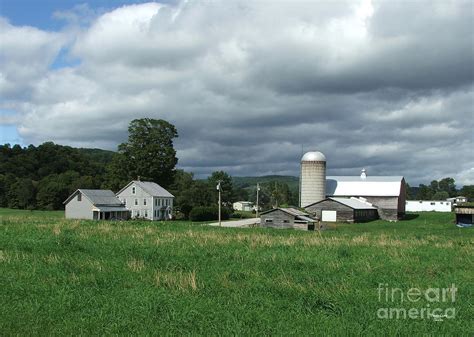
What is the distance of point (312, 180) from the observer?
289ft

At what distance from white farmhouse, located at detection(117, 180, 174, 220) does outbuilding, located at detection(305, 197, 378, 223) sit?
2442 cm

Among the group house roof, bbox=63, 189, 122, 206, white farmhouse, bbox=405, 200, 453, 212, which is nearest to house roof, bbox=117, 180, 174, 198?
house roof, bbox=63, 189, 122, 206

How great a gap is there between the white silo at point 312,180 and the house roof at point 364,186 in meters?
3.42

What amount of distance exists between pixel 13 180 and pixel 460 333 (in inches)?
4828

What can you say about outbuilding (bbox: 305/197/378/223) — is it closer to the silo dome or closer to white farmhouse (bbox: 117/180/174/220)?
the silo dome

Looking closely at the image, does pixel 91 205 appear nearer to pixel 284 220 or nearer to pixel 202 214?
pixel 202 214

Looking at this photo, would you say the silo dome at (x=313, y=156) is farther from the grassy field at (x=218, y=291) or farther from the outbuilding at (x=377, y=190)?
the grassy field at (x=218, y=291)

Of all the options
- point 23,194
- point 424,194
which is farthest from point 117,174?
point 424,194

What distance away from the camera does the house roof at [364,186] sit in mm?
84938

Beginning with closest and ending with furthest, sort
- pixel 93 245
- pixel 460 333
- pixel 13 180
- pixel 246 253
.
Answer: pixel 460 333 < pixel 246 253 < pixel 93 245 < pixel 13 180

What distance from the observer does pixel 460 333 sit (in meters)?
8.50

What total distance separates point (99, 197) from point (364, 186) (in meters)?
44.1

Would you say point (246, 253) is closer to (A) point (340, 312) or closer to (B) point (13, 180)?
(A) point (340, 312)

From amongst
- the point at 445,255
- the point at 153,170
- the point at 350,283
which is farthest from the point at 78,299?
the point at 153,170
